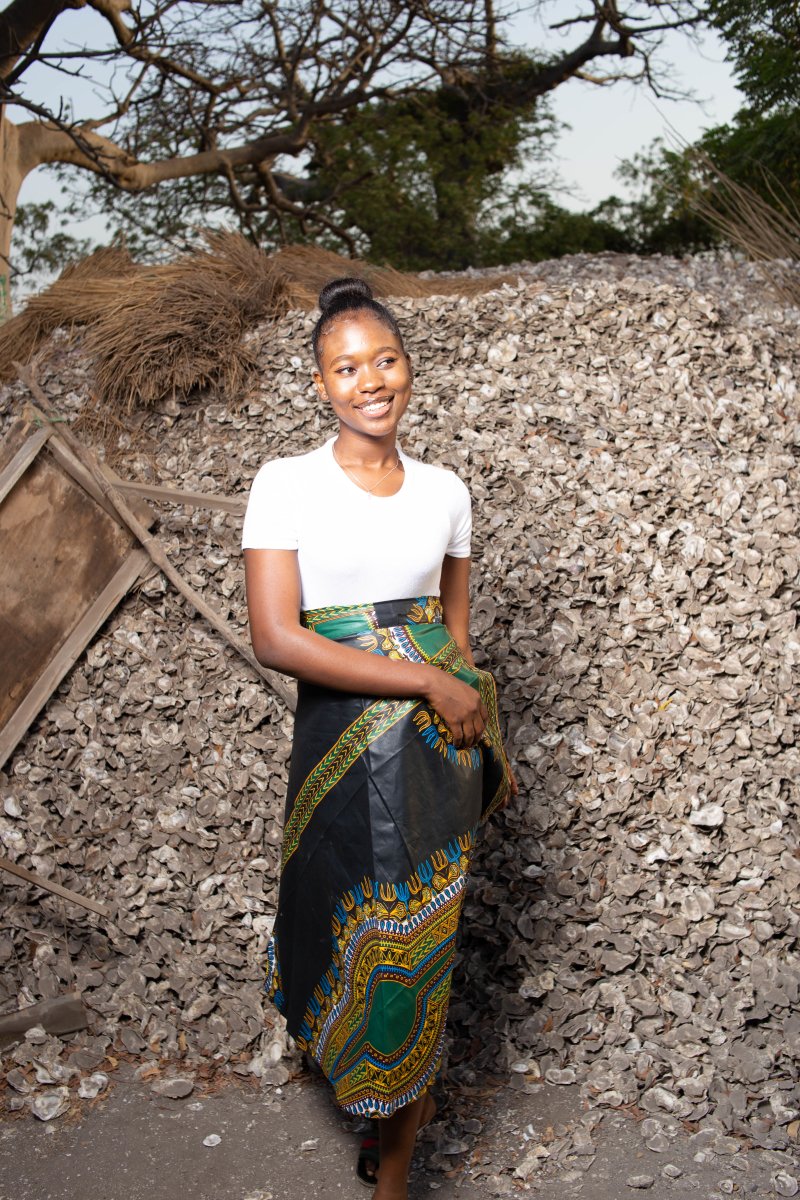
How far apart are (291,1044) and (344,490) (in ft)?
5.58

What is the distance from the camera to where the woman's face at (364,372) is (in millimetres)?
2000

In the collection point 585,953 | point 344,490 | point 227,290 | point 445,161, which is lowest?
point 585,953

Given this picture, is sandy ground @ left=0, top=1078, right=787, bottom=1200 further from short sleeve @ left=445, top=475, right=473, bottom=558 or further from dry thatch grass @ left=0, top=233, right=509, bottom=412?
dry thatch grass @ left=0, top=233, right=509, bottom=412

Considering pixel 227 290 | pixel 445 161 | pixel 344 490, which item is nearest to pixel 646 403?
pixel 227 290

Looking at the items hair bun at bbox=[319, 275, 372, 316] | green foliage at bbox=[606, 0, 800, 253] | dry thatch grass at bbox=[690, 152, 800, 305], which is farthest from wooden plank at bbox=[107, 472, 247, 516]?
green foliage at bbox=[606, 0, 800, 253]

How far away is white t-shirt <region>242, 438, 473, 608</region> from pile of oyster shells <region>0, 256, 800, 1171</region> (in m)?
1.43

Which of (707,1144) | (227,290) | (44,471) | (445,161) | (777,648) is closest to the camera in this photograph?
(707,1144)

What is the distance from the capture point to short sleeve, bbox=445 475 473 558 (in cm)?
214

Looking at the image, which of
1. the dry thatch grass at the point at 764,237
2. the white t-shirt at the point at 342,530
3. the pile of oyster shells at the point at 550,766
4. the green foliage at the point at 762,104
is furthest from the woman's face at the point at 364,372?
the green foliage at the point at 762,104

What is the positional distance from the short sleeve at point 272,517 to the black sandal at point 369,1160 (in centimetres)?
144

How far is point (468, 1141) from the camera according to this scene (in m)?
2.66

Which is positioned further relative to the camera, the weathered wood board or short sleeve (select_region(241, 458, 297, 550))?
the weathered wood board

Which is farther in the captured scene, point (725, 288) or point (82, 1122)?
point (725, 288)

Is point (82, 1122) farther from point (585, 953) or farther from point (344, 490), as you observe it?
point (344, 490)
